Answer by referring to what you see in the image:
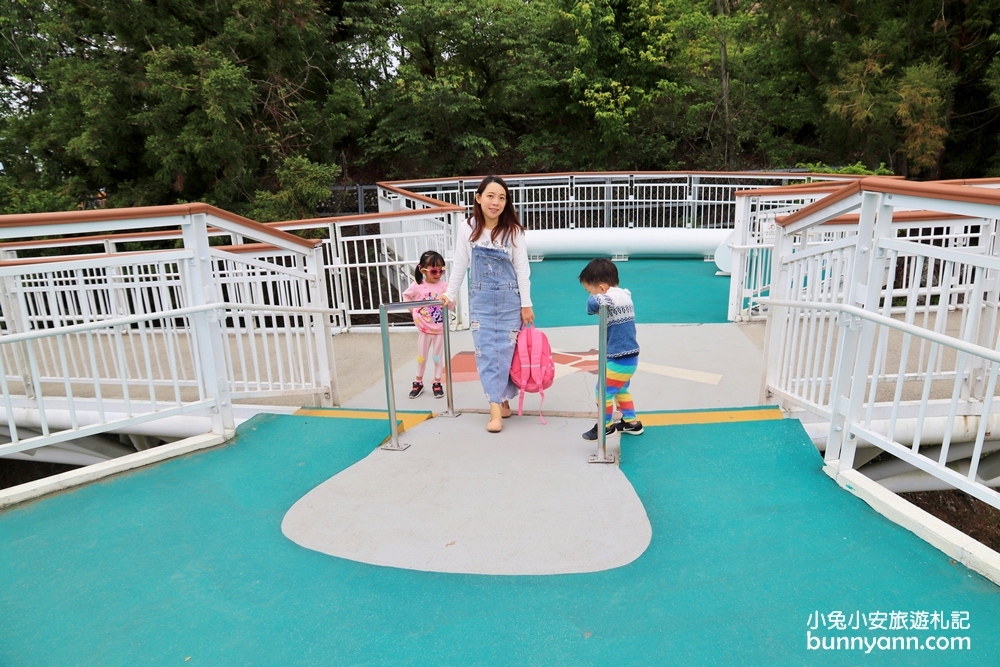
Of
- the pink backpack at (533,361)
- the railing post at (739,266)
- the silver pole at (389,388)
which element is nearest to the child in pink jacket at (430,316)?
the pink backpack at (533,361)

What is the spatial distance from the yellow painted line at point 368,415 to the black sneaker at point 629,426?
127 centimetres

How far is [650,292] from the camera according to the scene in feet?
31.7

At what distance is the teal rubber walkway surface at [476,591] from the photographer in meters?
2.12

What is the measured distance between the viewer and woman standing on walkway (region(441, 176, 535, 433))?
387 centimetres

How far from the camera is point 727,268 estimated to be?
9883 millimetres

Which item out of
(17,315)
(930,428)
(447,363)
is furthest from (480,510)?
(17,315)

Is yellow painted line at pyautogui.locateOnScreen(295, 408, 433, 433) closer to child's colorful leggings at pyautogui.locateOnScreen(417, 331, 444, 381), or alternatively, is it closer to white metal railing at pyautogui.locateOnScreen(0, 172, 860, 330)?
child's colorful leggings at pyautogui.locateOnScreen(417, 331, 444, 381)

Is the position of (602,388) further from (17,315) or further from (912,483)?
(17,315)

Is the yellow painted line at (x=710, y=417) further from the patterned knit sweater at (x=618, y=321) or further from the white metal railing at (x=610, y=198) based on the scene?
the white metal railing at (x=610, y=198)

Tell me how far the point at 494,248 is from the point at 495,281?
20cm

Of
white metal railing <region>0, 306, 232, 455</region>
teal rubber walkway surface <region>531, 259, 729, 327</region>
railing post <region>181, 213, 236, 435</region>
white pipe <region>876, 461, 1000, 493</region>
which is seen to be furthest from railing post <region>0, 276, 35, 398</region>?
white pipe <region>876, 461, 1000, 493</region>

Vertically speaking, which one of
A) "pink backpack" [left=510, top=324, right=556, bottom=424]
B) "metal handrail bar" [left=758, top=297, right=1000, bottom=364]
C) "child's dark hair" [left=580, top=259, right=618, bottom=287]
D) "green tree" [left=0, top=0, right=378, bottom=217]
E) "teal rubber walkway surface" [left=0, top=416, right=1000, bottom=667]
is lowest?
"teal rubber walkway surface" [left=0, top=416, right=1000, bottom=667]

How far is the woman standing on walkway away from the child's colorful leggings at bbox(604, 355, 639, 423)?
0.58 metres

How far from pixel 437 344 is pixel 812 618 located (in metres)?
3.67
